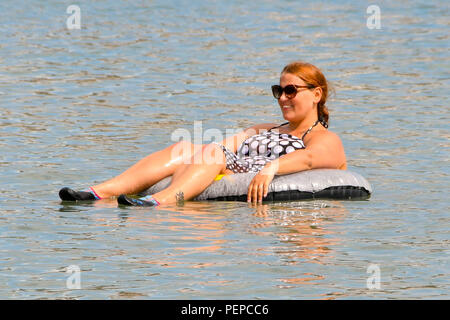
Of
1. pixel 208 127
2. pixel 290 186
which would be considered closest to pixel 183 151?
pixel 290 186

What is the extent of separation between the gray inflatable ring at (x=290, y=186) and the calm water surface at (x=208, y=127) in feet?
0.35

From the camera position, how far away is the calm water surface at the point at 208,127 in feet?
22.8

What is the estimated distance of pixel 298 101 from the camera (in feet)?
31.4

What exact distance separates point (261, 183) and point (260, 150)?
63 centimetres

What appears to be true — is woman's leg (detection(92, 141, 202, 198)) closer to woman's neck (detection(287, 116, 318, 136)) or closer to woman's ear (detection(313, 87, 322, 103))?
woman's neck (detection(287, 116, 318, 136))

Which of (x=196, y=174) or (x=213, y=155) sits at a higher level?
(x=213, y=155)

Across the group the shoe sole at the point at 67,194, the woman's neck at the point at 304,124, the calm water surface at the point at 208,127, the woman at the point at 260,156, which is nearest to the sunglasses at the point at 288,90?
the woman at the point at 260,156

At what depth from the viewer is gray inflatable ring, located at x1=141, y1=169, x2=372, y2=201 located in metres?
9.12

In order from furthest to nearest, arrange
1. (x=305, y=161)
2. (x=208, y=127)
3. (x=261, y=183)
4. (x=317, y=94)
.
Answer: (x=208, y=127) → (x=317, y=94) → (x=305, y=161) → (x=261, y=183)

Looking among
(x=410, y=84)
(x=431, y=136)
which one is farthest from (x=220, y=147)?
(x=410, y=84)

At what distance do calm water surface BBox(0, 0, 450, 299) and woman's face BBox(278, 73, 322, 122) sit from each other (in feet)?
2.92

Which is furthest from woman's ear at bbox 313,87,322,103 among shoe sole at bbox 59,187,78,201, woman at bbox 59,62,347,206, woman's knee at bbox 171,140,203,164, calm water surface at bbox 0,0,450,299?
shoe sole at bbox 59,187,78,201

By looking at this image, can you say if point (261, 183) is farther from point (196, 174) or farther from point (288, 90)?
point (288, 90)
